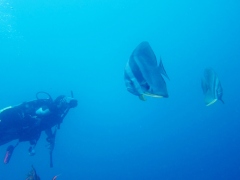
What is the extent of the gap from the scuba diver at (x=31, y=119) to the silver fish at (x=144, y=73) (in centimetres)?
554

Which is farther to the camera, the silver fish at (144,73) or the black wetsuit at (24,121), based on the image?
→ the black wetsuit at (24,121)

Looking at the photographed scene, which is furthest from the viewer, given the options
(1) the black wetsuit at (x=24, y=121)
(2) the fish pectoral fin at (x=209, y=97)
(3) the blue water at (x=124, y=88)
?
(3) the blue water at (x=124, y=88)

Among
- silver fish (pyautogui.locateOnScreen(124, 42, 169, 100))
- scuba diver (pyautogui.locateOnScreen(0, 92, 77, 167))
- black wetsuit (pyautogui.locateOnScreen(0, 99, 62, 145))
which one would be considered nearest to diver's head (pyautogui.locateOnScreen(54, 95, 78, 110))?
scuba diver (pyautogui.locateOnScreen(0, 92, 77, 167))

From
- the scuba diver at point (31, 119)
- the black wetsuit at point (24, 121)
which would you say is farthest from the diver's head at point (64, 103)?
the black wetsuit at point (24, 121)

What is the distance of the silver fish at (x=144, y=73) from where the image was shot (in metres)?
1.67

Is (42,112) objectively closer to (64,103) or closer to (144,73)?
(64,103)

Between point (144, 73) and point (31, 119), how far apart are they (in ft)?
19.1

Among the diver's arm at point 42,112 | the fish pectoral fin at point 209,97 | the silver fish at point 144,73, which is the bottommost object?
the fish pectoral fin at point 209,97

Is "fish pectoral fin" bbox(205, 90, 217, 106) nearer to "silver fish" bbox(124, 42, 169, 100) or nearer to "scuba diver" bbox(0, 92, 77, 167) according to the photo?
"silver fish" bbox(124, 42, 169, 100)

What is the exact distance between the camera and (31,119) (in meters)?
6.99

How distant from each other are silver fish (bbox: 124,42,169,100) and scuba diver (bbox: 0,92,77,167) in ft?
18.2

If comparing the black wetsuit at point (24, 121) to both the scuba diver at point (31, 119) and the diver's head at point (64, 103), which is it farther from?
the diver's head at point (64, 103)

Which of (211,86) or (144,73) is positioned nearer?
(144,73)

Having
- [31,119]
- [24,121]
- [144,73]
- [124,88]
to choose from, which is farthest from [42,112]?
[124,88]
